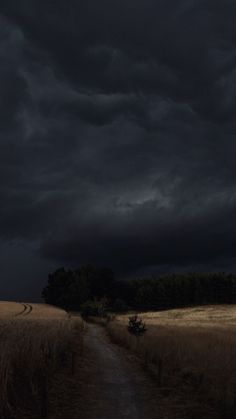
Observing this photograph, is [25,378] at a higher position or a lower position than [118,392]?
higher

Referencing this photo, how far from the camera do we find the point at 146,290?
170000 mm

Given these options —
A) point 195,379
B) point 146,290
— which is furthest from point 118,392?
point 146,290

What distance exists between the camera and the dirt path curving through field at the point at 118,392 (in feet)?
49.1

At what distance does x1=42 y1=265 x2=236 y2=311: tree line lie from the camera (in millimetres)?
164500

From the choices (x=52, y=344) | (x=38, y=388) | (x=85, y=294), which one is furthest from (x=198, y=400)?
(x=85, y=294)

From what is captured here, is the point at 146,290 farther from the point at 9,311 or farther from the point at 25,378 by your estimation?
the point at 25,378

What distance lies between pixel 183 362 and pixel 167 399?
7.05m

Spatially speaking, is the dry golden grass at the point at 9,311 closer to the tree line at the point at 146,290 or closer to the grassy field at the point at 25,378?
the grassy field at the point at 25,378

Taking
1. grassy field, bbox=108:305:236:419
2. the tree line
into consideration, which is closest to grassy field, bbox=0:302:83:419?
grassy field, bbox=108:305:236:419

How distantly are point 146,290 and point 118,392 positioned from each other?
6008 inches

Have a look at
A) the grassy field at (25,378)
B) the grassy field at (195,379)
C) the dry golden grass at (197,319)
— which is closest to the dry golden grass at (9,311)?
the dry golden grass at (197,319)

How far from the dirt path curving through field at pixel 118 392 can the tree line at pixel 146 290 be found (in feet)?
436

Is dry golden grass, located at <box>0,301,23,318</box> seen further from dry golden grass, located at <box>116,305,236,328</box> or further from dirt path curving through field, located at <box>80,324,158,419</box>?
dirt path curving through field, located at <box>80,324,158,419</box>

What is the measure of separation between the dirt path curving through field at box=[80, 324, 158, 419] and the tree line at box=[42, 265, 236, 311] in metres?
133
